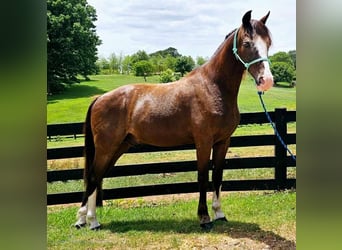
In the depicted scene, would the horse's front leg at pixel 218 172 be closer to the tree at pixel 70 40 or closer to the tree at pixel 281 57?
the tree at pixel 281 57

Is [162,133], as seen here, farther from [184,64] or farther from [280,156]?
[280,156]

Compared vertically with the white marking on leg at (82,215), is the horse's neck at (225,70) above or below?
above

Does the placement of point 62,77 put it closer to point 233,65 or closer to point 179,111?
point 179,111

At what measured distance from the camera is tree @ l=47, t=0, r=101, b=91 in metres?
1.65

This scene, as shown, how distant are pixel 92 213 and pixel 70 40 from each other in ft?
3.08

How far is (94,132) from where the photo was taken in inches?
79.2

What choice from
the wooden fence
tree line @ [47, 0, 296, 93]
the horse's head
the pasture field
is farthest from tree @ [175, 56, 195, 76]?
the wooden fence

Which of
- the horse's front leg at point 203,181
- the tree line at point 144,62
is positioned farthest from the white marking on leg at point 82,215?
the tree line at point 144,62

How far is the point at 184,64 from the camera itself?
198 centimetres

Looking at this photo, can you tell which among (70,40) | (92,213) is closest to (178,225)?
(92,213)

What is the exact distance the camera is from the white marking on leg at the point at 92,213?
1934mm
